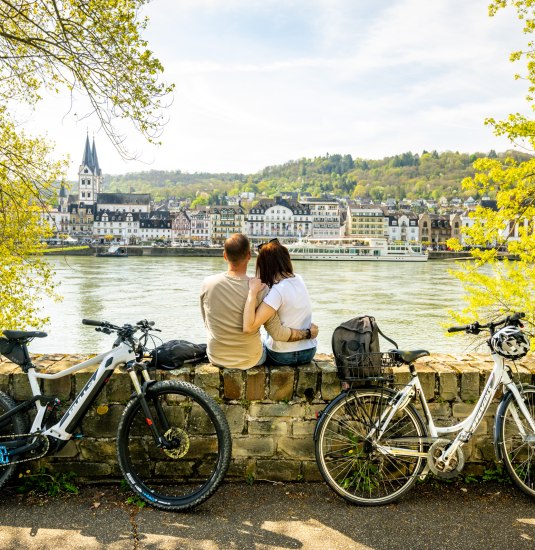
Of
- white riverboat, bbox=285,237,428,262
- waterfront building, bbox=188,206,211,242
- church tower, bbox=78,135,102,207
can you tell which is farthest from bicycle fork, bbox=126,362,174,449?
church tower, bbox=78,135,102,207

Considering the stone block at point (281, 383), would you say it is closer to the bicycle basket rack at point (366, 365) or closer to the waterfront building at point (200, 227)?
the bicycle basket rack at point (366, 365)

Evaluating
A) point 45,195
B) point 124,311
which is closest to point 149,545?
point 45,195

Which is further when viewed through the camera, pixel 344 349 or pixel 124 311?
pixel 124 311

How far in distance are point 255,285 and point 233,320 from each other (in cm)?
24

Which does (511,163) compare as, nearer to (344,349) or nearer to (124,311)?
(344,349)

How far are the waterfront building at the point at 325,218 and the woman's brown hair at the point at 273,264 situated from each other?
128008mm

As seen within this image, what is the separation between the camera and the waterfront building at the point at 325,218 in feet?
431

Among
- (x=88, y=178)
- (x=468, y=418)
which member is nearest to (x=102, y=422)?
(x=468, y=418)

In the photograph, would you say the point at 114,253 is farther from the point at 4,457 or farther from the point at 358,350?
the point at 358,350

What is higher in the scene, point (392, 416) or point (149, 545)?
point (392, 416)

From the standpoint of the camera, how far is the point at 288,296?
3.40 meters

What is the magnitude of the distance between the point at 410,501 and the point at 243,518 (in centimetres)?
92

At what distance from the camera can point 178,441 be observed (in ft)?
10.5

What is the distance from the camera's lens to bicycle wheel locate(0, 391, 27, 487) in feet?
10.5
